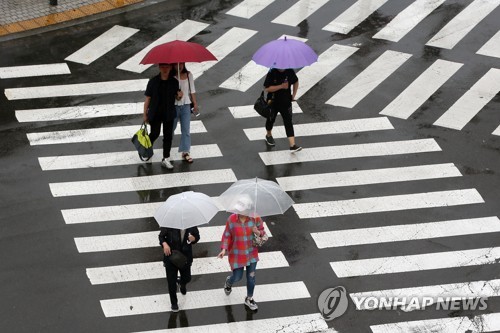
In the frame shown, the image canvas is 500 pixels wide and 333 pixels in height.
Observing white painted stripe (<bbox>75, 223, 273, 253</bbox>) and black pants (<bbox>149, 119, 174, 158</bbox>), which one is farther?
black pants (<bbox>149, 119, 174, 158</bbox>)

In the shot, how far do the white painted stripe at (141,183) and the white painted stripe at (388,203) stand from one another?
4.78 feet

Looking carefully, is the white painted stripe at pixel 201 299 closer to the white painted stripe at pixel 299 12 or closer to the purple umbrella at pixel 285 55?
the purple umbrella at pixel 285 55

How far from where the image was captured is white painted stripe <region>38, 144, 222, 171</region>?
49.1 ft

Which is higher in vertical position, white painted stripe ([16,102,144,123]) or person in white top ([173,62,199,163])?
person in white top ([173,62,199,163])

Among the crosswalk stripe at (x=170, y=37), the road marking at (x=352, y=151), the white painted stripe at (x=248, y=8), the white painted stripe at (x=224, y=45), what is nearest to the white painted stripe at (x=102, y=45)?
the crosswalk stripe at (x=170, y=37)

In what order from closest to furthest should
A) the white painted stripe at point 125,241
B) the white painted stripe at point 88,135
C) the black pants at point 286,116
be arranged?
the white painted stripe at point 125,241 → the black pants at point 286,116 → the white painted stripe at point 88,135

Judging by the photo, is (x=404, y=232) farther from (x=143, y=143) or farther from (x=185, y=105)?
(x=143, y=143)

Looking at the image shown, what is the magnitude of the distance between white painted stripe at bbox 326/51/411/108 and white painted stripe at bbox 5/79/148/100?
3.56m

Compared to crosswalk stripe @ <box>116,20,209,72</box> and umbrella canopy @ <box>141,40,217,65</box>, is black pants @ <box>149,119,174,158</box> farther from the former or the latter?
crosswalk stripe @ <box>116,20,209,72</box>

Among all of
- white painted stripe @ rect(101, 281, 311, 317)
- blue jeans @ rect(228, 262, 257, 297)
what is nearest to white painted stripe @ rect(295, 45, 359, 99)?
white painted stripe @ rect(101, 281, 311, 317)

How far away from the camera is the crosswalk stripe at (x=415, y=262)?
12648 mm

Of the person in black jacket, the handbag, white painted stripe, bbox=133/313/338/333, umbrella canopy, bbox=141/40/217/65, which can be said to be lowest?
white painted stripe, bbox=133/313/338/333

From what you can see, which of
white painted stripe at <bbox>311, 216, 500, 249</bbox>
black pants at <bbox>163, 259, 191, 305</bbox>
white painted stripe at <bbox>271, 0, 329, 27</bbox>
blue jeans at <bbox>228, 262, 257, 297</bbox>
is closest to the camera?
black pants at <bbox>163, 259, 191, 305</bbox>

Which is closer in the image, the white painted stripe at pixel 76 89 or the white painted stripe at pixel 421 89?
the white painted stripe at pixel 421 89
